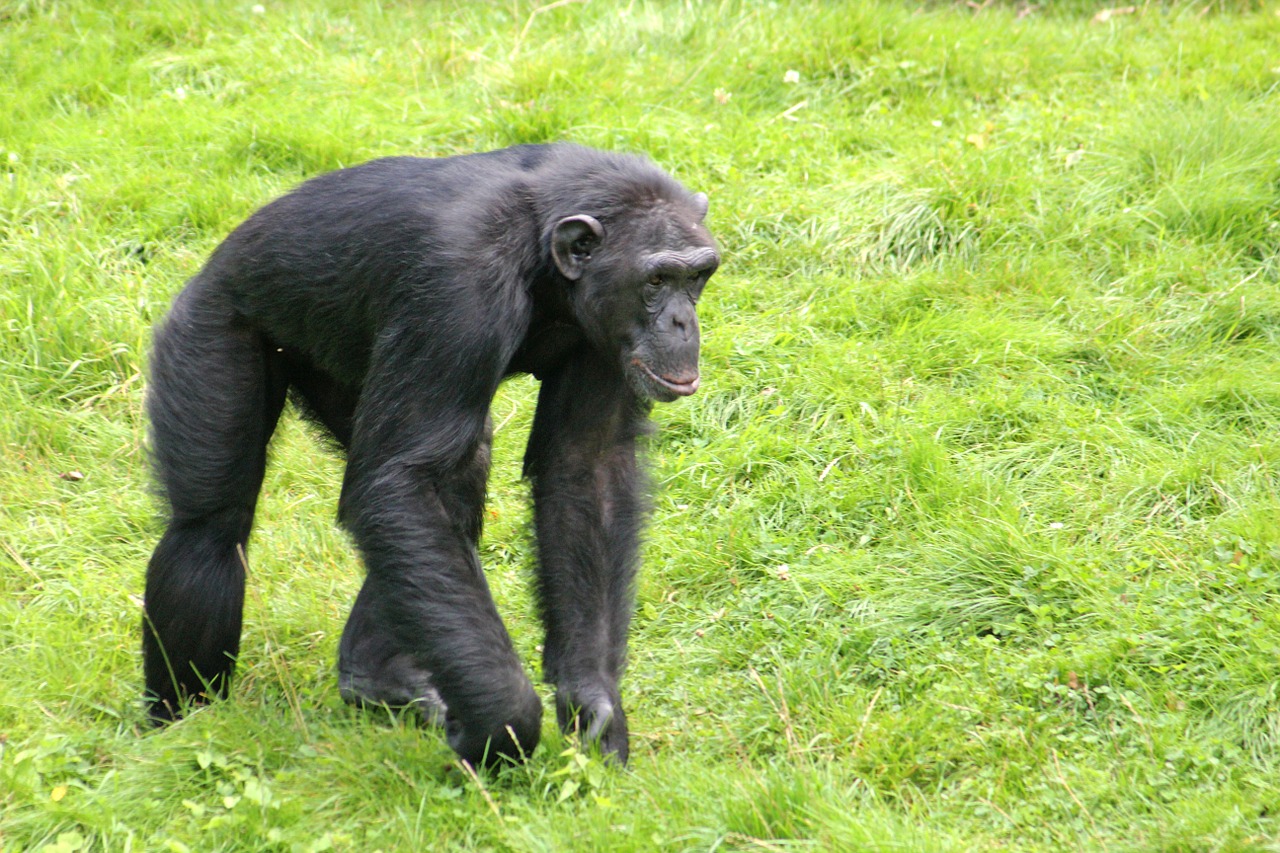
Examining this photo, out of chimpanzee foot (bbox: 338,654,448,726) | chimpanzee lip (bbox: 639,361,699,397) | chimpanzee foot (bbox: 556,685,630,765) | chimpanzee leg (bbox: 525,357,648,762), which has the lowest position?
chimpanzee foot (bbox: 338,654,448,726)

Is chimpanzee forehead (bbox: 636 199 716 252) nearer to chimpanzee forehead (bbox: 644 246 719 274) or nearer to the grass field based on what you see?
chimpanzee forehead (bbox: 644 246 719 274)

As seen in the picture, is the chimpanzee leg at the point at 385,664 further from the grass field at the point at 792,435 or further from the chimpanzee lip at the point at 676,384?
the chimpanzee lip at the point at 676,384

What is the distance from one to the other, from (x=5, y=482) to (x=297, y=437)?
143 centimetres

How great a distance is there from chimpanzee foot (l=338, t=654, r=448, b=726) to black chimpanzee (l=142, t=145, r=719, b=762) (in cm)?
1

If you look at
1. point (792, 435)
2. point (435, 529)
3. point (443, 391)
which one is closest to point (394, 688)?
point (435, 529)

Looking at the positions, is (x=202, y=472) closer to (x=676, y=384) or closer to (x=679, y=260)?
(x=676, y=384)

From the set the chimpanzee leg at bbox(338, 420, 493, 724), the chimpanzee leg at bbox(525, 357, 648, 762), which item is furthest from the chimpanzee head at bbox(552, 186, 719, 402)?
the chimpanzee leg at bbox(338, 420, 493, 724)

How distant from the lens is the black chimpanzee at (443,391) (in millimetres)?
4305

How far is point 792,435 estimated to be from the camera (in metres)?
6.48

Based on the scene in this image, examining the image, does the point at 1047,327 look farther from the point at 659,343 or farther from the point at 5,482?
the point at 5,482

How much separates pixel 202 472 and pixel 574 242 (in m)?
1.56

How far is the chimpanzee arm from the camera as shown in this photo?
4266 mm

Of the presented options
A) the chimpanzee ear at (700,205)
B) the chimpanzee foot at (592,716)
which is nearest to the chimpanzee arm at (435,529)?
the chimpanzee foot at (592,716)

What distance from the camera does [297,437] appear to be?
7.17 metres
